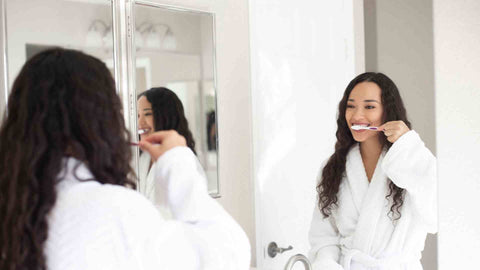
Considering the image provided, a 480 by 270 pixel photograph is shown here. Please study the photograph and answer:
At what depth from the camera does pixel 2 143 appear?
803 mm

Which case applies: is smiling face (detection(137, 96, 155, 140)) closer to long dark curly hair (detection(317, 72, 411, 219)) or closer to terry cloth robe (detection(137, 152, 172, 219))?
terry cloth robe (detection(137, 152, 172, 219))

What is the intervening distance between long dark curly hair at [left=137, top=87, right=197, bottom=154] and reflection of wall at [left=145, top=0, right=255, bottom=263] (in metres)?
0.10

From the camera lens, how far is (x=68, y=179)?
78cm

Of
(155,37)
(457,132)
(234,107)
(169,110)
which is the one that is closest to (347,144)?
(457,132)

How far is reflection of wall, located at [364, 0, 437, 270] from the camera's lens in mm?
1088

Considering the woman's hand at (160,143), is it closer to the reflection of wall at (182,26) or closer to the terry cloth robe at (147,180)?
the terry cloth robe at (147,180)

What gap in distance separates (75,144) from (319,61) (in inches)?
26.0

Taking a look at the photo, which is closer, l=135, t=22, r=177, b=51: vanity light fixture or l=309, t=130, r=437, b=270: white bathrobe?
l=309, t=130, r=437, b=270: white bathrobe

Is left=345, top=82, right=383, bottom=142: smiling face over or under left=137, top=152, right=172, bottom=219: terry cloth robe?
over

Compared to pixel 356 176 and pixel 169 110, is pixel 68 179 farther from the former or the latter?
pixel 356 176

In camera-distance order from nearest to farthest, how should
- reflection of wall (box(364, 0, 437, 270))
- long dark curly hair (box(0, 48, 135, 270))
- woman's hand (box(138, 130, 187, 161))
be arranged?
long dark curly hair (box(0, 48, 135, 270))
woman's hand (box(138, 130, 187, 161))
reflection of wall (box(364, 0, 437, 270))

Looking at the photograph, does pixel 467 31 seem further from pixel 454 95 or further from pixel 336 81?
pixel 336 81

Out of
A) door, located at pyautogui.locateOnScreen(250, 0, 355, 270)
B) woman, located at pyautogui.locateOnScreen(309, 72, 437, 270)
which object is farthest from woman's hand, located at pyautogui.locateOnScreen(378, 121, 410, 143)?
door, located at pyautogui.locateOnScreen(250, 0, 355, 270)

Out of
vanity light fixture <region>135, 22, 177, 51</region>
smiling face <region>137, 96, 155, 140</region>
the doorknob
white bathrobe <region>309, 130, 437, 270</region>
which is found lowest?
the doorknob
